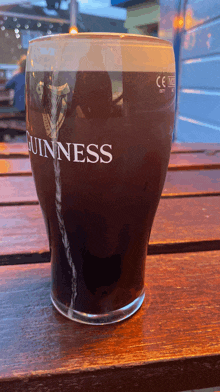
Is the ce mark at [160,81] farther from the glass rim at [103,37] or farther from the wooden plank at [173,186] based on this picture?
the wooden plank at [173,186]

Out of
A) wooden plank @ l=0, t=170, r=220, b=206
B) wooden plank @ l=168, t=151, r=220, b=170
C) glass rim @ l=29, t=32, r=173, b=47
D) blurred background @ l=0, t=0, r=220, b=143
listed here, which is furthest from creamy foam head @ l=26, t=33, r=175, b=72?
blurred background @ l=0, t=0, r=220, b=143

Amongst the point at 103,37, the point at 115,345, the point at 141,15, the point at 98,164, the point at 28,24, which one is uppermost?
the point at 28,24

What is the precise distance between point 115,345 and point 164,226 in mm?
276

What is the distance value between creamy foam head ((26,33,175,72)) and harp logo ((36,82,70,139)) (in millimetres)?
16

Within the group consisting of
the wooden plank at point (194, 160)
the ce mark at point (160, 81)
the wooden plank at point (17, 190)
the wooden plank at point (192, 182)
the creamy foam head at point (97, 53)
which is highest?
the creamy foam head at point (97, 53)

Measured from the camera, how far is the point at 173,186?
2.60 ft

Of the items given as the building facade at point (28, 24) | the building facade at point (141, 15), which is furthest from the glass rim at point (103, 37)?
the building facade at point (28, 24)

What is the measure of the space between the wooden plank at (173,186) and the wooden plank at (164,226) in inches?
1.7

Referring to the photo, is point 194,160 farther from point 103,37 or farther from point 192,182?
point 103,37

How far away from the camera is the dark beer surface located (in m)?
0.28

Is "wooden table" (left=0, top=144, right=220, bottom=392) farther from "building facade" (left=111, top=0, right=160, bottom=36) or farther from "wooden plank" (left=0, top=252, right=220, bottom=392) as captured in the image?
"building facade" (left=111, top=0, right=160, bottom=36)

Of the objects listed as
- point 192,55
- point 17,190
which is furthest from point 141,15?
point 17,190

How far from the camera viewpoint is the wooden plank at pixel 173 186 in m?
0.69

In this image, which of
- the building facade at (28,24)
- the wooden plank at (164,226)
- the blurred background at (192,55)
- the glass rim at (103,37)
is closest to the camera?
the glass rim at (103,37)
